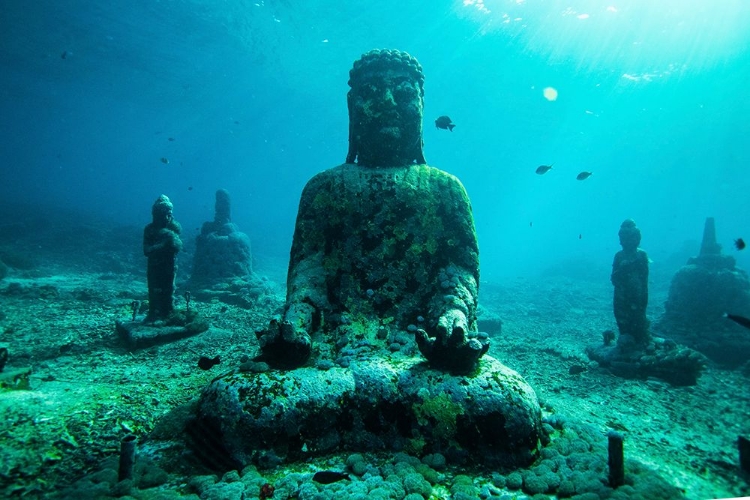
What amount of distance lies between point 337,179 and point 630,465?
4.78 meters

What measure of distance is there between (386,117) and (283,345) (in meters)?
3.65

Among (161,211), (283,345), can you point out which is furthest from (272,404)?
(161,211)

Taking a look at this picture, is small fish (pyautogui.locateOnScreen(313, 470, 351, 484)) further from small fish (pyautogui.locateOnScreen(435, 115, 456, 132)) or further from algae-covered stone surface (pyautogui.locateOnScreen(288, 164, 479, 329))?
small fish (pyautogui.locateOnScreen(435, 115, 456, 132))

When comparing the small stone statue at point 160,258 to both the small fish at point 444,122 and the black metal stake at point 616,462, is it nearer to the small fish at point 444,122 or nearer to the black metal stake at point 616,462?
the small fish at point 444,122

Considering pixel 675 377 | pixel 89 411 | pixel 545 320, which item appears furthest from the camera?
pixel 545 320

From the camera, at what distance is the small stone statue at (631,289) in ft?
28.2

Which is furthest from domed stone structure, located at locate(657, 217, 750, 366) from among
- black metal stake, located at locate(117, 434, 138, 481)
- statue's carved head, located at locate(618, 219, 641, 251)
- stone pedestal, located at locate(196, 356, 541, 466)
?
black metal stake, located at locate(117, 434, 138, 481)

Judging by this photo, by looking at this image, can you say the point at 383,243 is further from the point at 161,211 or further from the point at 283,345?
the point at 161,211

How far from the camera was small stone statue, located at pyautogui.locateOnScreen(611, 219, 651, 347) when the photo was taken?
28.2 feet

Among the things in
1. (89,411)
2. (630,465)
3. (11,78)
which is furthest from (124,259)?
(11,78)

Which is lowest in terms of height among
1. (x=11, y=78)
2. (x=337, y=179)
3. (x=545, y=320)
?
(x=545, y=320)

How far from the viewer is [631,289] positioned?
349 inches

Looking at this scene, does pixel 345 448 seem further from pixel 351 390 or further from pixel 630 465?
pixel 630 465

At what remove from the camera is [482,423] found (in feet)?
10.5
